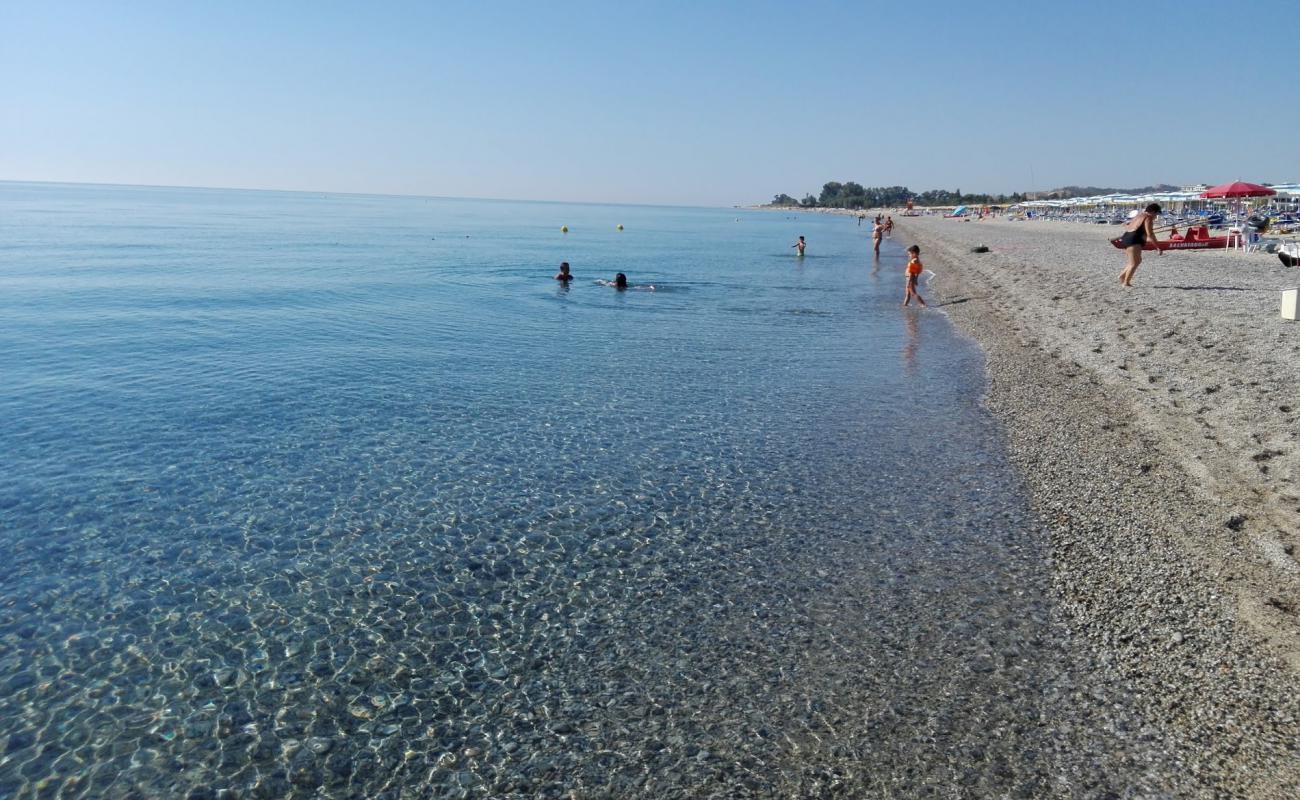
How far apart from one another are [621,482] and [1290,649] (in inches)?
271

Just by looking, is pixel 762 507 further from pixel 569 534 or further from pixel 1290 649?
pixel 1290 649

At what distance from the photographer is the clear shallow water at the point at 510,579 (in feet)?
17.8

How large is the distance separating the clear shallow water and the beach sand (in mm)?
614

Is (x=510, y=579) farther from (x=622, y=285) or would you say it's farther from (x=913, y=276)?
(x=622, y=285)

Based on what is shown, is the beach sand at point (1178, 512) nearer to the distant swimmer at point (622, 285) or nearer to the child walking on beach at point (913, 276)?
the child walking on beach at point (913, 276)

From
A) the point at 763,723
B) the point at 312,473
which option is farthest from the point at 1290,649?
the point at 312,473

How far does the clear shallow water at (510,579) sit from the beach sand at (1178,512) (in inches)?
24.2

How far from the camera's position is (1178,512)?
346 inches

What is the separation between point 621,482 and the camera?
1048 centimetres

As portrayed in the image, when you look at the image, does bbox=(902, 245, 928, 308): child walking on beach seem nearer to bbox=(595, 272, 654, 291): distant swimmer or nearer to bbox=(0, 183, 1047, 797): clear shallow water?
bbox=(0, 183, 1047, 797): clear shallow water

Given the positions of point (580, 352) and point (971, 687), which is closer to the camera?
point (971, 687)

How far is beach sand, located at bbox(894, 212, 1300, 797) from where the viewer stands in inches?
217

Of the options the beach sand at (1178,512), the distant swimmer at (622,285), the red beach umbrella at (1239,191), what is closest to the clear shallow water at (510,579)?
the beach sand at (1178,512)

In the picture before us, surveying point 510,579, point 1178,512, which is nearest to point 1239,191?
point 1178,512
